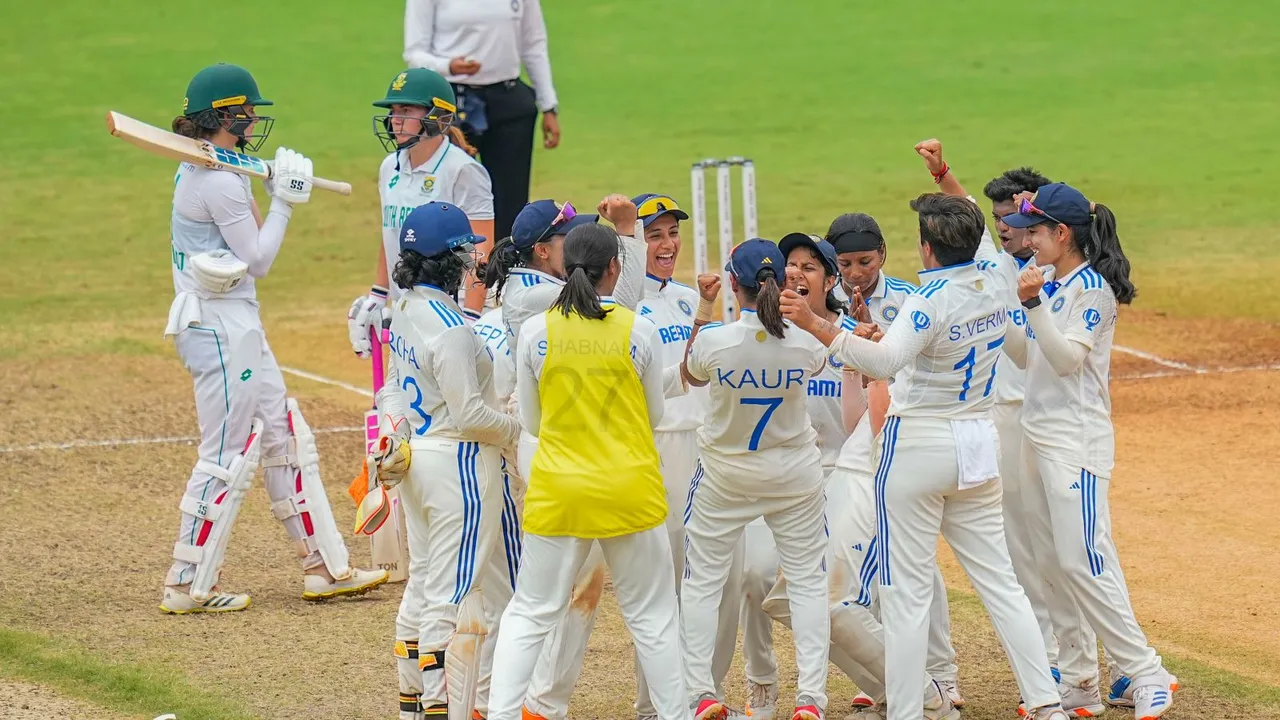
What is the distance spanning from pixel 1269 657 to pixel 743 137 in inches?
610

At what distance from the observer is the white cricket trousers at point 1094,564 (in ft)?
20.9

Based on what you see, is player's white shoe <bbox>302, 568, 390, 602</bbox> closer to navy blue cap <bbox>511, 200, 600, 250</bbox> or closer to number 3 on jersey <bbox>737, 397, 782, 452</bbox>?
navy blue cap <bbox>511, 200, 600, 250</bbox>

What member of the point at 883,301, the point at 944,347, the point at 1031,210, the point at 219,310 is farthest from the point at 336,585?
the point at 1031,210

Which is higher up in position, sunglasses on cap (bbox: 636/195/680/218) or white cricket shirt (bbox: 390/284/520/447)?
sunglasses on cap (bbox: 636/195/680/218)

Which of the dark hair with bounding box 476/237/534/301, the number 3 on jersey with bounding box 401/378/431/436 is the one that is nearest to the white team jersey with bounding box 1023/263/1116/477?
the dark hair with bounding box 476/237/534/301

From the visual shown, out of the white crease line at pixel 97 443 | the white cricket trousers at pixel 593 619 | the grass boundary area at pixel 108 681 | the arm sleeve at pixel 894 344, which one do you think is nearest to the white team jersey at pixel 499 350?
the white cricket trousers at pixel 593 619

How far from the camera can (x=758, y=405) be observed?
6.03 metres

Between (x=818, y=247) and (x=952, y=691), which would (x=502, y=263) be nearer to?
(x=818, y=247)

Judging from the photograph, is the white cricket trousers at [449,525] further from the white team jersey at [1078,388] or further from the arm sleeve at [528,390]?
the white team jersey at [1078,388]

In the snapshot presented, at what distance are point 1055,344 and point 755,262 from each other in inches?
46.4

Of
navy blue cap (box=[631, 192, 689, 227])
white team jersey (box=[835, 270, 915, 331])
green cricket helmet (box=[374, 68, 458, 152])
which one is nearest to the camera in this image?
white team jersey (box=[835, 270, 915, 331])

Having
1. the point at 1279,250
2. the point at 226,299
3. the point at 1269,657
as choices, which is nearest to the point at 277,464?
the point at 226,299

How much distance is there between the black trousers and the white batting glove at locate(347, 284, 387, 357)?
1.88m

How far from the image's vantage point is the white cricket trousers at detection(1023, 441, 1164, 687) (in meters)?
6.38
